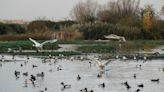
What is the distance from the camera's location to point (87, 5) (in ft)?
321

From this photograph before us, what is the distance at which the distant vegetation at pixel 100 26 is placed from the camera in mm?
77062

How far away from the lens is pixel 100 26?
78188mm

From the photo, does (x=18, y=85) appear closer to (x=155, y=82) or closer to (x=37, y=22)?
(x=155, y=82)

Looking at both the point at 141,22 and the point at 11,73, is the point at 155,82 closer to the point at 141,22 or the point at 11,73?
the point at 11,73

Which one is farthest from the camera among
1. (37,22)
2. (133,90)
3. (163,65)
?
(37,22)

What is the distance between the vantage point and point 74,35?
75.8 metres

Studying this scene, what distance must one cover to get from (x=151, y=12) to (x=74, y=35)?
53.5 feet

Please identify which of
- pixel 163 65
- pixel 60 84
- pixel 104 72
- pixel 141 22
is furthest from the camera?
pixel 141 22

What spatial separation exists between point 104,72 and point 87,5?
205 feet

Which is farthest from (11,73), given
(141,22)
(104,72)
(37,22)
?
(37,22)

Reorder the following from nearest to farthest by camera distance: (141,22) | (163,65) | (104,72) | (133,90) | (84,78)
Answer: (133,90) → (84,78) → (104,72) → (163,65) → (141,22)

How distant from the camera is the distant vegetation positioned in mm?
77062

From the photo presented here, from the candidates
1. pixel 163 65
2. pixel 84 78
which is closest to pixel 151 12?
pixel 163 65

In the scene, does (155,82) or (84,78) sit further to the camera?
(84,78)
